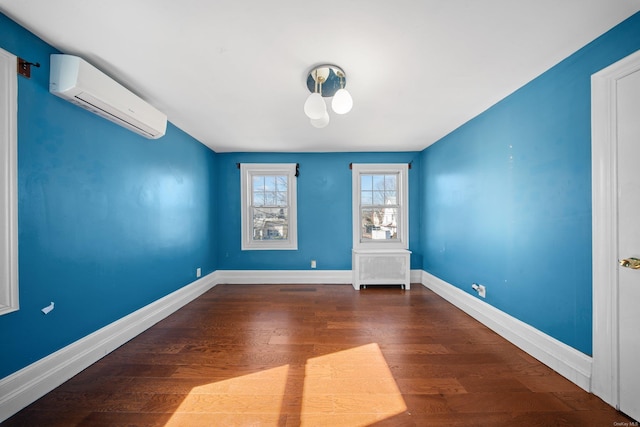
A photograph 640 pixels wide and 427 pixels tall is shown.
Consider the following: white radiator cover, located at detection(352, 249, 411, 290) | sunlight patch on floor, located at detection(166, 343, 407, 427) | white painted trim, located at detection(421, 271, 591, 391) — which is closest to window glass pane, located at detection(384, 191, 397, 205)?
white radiator cover, located at detection(352, 249, 411, 290)

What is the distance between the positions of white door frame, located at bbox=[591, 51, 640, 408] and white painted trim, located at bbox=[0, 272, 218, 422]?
365 cm

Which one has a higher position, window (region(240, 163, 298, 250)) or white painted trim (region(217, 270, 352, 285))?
window (region(240, 163, 298, 250))

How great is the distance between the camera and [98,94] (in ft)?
5.85

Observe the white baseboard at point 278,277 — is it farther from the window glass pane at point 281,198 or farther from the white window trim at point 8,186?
the white window trim at point 8,186

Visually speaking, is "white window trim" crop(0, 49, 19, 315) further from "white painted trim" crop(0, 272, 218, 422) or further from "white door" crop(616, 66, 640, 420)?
"white door" crop(616, 66, 640, 420)

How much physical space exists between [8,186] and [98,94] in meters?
0.84

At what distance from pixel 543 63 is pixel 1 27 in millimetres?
3626

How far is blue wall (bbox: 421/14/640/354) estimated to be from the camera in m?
1.65

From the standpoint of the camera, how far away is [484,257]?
2.65 m

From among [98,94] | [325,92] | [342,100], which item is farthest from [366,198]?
[98,94]

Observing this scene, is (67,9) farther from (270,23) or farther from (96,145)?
(270,23)

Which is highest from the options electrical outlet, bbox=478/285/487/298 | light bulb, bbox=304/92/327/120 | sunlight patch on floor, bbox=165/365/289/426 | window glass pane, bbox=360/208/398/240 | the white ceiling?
the white ceiling

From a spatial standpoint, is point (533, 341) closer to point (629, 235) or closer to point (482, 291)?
point (482, 291)

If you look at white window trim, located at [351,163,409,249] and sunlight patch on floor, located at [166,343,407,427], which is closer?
sunlight patch on floor, located at [166,343,407,427]
